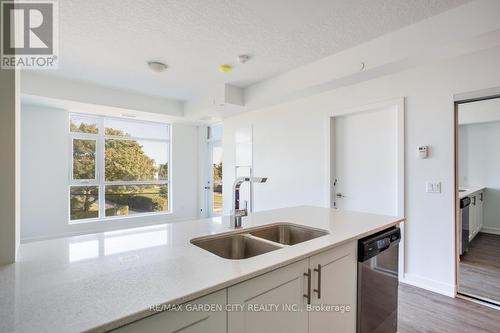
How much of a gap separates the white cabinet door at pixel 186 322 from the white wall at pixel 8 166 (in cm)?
72

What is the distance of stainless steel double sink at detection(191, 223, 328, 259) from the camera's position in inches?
57.1

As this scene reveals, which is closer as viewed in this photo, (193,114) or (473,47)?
(473,47)

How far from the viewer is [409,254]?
277cm

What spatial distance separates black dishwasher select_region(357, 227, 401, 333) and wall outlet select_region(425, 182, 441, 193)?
1.17 meters

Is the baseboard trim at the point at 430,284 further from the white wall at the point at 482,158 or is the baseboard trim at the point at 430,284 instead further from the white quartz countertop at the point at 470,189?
the white wall at the point at 482,158

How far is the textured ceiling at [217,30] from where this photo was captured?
204cm

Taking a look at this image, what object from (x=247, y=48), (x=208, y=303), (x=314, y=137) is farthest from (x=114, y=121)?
(x=208, y=303)

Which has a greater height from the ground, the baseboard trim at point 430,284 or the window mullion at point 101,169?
the window mullion at point 101,169

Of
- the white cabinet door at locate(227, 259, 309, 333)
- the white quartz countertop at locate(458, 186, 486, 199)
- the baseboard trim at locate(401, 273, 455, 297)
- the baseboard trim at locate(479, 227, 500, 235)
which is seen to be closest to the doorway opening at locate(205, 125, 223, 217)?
the baseboard trim at locate(401, 273, 455, 297)

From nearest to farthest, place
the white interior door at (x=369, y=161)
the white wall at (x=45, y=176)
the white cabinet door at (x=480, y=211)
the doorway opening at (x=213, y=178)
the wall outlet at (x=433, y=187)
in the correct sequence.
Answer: the wall outlet at (x=433, y=187)
the white interior door at (x=369, y=161)
the white cabinet door at (x=480, y=211)
the white wall at (x=45, y=176)
the doorway opening at (x=213, y=178)

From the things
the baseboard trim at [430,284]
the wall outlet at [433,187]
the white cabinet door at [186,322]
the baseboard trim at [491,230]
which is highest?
the wall outlet at [433,187]

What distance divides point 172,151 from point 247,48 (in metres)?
3.73

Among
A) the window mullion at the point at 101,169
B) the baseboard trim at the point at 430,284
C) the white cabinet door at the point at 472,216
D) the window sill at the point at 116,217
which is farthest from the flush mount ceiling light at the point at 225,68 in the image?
the window sill at the point at 116,217

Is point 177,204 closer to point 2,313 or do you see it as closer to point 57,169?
point 57,169
